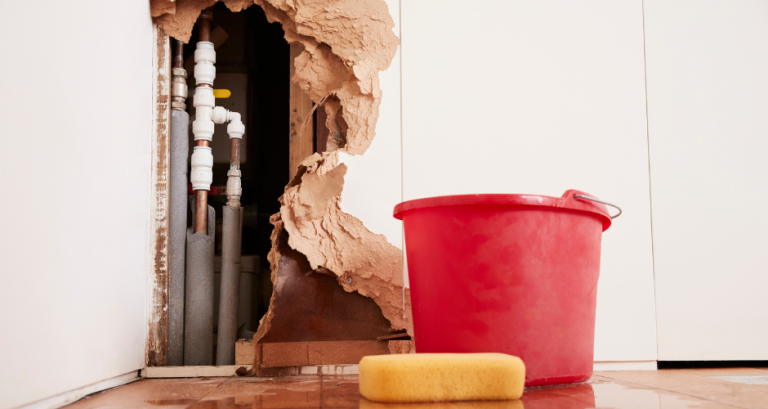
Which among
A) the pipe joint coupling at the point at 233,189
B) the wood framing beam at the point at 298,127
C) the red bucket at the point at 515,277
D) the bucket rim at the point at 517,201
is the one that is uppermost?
the wood framing beam at the point at 298,127

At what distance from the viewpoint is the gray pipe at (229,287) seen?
1.73 m

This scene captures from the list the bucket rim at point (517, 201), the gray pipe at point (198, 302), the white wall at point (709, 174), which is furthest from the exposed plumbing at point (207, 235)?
the white wall at point (709, 174)

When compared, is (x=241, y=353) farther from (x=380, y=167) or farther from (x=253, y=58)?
(x=253, y=58)

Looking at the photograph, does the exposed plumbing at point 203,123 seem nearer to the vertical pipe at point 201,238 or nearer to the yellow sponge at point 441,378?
the vertical pipe at point 201,238

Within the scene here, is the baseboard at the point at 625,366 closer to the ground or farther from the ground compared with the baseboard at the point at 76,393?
closer to the ground

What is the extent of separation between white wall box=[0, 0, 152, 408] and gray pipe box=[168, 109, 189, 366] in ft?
0.37

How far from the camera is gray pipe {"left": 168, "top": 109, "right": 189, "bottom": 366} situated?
1649mm

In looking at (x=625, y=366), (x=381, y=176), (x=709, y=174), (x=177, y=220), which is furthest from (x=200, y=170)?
(x=709, y=174)

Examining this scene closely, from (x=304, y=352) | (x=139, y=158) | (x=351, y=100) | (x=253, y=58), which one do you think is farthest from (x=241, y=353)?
(x=253, y=58)

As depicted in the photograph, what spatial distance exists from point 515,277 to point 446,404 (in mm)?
328

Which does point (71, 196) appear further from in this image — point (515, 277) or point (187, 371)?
point (515, 277)

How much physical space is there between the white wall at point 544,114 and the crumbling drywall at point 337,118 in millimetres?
122

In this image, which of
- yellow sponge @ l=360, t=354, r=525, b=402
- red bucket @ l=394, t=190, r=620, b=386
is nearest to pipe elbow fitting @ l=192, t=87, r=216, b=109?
red bucket @ l=394, t=190, r=620, b=386

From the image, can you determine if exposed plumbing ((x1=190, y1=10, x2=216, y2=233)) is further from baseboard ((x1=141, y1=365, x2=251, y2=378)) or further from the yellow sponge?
the yellow sponge
